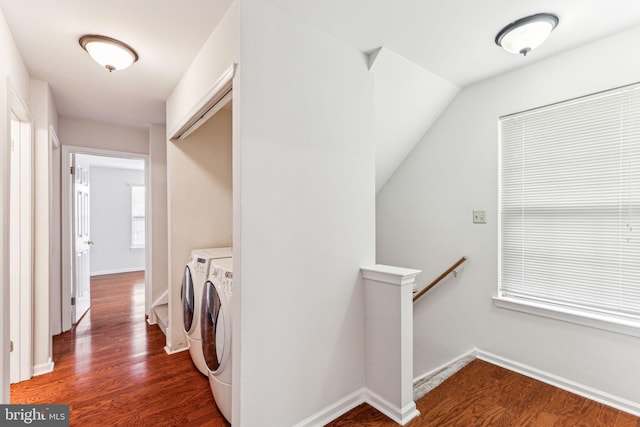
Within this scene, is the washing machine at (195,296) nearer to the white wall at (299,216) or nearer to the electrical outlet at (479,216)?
the white wall at (299,216)

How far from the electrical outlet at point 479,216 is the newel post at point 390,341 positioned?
1068 mm

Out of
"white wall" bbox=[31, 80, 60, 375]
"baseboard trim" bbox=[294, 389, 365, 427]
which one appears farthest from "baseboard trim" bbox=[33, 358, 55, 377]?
"baseboard trim" bbox=[294, 389, 365, 427]

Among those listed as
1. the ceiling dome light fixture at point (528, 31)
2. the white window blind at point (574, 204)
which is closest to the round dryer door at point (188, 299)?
the white window blind at point (574, 204)

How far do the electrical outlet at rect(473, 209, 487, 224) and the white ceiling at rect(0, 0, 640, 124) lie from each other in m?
1.11

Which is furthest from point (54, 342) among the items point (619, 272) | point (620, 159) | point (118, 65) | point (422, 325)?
point (620, 159)

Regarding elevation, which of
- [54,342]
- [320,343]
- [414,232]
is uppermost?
[414,232]

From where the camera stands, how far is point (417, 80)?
2.29 meters

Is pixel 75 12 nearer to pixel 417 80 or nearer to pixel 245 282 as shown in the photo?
pixel 245 282

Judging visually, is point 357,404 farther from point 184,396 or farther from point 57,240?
point 57,240

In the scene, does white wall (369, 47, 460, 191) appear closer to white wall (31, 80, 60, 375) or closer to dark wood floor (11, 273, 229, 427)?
dark wood floor (11, 273, 229, 427)

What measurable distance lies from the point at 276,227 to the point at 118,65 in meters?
1.58

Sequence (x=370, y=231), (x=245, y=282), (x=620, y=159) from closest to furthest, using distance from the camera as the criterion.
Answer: (x=245, y=282) < (x=620, y=159) < (x=370, y=231)

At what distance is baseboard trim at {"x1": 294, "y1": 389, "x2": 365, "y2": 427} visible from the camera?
65.9 inches

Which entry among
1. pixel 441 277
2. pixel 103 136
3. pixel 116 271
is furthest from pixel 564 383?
pixel 116 271
